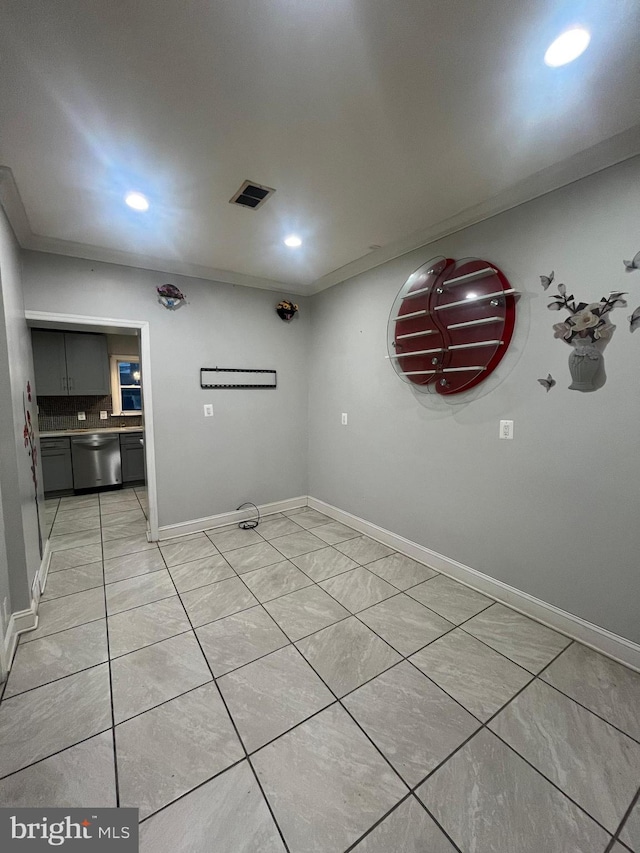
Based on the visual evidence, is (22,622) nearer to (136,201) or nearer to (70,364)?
(136,201)

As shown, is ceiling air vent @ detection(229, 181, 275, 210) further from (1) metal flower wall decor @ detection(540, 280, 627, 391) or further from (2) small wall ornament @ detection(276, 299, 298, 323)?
(1) metal flower wall decor @ detection(540, 280, 627, 391)

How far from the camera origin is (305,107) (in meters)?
1.47

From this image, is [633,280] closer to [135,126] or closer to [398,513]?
[398,513]


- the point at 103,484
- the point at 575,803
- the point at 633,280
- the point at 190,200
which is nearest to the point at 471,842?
the point at 575,803

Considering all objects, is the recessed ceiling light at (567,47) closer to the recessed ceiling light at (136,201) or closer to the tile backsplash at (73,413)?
the recessed ceiling light at (136,201)

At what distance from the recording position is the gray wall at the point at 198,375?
2.89 m

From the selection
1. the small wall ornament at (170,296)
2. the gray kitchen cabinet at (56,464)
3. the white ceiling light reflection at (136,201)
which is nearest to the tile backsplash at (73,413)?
the gray kitchen cabinet at (56,464)

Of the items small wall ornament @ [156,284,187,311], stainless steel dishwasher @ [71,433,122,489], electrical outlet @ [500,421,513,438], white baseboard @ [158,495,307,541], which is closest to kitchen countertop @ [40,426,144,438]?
stainless steel dishwasher @ [71,433,122,489]

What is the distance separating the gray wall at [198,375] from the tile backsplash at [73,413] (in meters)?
2.73

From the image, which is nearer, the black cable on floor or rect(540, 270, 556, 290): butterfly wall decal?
rect(540, 270, 556, 290): butterfly wall decal

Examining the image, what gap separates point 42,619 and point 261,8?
3.20 meters

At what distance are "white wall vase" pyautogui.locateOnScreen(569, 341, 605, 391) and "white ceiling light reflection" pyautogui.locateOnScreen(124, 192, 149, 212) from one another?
2.72 metres

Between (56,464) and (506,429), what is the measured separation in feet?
17.5

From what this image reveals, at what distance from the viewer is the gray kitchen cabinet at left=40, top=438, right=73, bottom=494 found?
451 cm
